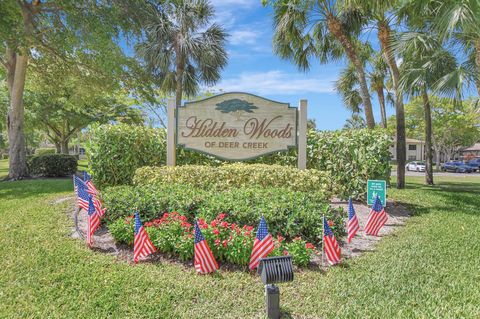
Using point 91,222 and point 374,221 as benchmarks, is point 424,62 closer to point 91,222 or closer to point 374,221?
point 374,221

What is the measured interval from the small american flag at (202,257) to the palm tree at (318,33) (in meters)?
9.18

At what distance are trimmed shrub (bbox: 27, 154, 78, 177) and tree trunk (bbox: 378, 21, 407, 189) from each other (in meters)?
13.6

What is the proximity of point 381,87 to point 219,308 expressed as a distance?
16751mm

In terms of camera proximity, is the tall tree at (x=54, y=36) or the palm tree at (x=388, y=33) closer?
the palm tree at (x=388, y=33)

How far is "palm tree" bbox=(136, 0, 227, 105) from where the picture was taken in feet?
46.1

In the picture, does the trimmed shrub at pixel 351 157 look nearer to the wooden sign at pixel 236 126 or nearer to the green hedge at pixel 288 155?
the green hedge at pixel 288 155

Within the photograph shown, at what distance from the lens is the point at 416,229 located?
5785 millimetres

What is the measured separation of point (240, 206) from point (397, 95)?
761 centimetres

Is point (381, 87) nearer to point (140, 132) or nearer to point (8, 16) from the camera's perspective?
point (140, 132)

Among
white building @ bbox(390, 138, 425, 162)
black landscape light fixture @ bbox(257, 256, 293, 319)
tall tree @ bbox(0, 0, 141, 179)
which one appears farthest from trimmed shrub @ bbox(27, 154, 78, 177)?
white building @ bbox(390, 138, 425, 162)

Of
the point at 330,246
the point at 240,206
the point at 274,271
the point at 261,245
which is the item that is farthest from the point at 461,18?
the point at 274,271

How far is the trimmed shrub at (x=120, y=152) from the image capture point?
7.76m

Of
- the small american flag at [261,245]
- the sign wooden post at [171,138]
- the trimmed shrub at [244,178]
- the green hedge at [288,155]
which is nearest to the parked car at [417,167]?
the green hedge at [288,155]

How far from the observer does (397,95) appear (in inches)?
398
